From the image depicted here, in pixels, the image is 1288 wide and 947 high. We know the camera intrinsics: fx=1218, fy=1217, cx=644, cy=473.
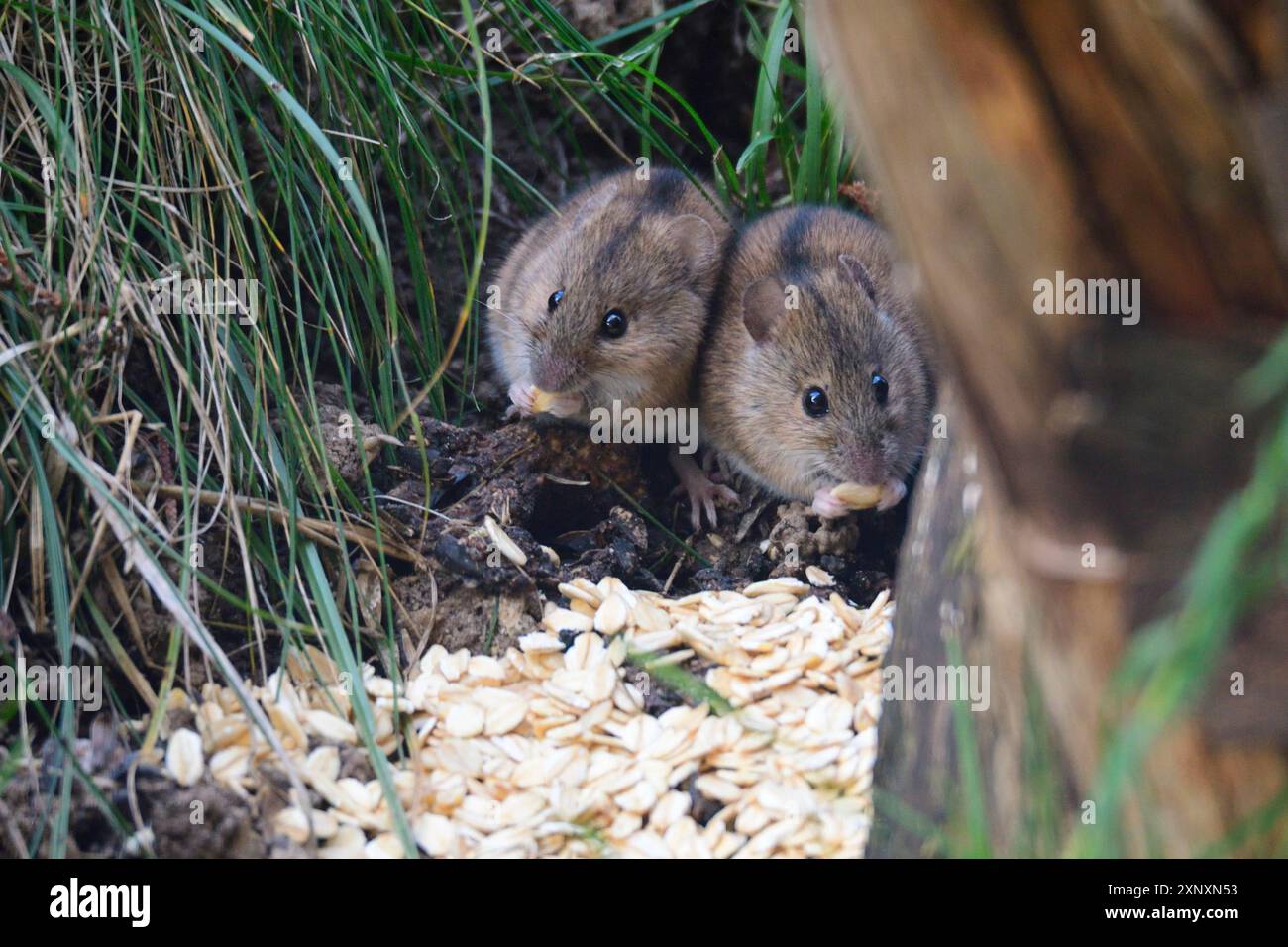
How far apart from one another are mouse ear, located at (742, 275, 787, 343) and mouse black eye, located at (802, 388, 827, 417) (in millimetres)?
338

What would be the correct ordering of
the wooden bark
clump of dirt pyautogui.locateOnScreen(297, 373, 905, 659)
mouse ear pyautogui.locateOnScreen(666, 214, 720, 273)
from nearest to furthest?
1. the wooden bark
2. clump of dirt pyautogui.locateOnScreen(297, 373, 905, 659)
3. mouse ear pyautogui.locateOnScreen(666, 214, 720, 273)

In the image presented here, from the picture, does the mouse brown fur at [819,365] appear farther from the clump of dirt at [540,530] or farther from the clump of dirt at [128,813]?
the clump of dirt at [128,813]

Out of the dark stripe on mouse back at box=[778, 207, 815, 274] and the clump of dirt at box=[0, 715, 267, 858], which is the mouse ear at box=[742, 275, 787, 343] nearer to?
the dark stripe on mouse back at box=[778, 207, 815, 274]

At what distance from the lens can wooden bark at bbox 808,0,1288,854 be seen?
1.62m

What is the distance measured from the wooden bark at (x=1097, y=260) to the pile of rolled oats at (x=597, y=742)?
148 cm

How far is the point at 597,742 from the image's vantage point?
3.64 metres

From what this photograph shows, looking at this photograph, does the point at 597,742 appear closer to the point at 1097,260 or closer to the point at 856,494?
the point at 856,494

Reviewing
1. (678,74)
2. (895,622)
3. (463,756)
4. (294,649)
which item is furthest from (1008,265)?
(678,74)

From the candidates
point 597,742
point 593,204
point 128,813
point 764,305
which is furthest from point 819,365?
point 128,813

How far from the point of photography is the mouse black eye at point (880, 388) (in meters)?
4.84

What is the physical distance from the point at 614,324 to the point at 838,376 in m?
1.00

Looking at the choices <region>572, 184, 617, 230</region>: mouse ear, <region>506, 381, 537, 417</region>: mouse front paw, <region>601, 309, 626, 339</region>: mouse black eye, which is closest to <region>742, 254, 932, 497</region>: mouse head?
<region>601, 309, 626, 339</region>: mouse black eye

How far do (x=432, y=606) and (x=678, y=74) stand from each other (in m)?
3.37

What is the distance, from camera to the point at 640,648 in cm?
398
